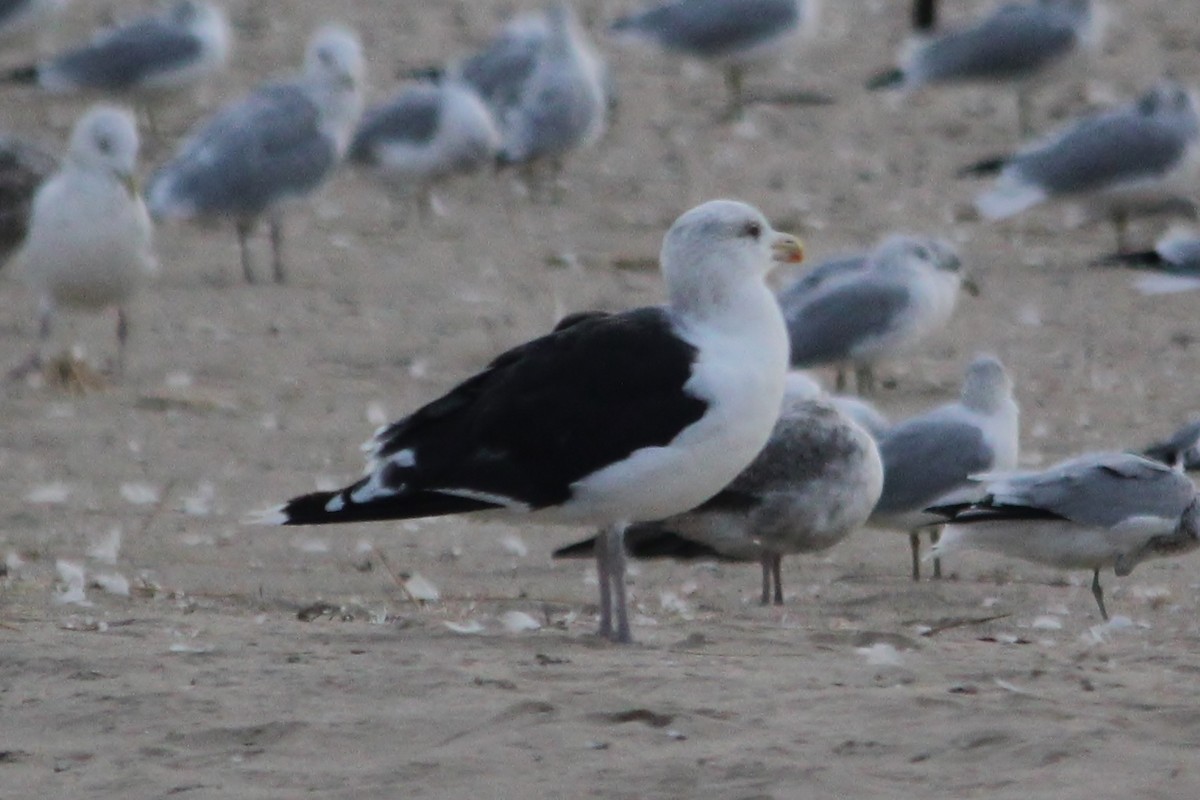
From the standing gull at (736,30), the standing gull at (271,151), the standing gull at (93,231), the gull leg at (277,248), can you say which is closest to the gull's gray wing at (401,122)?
the standing gull at (271,151)

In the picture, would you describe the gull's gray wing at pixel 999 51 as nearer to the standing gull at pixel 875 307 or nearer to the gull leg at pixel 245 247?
the gull leg at pixel 245 247

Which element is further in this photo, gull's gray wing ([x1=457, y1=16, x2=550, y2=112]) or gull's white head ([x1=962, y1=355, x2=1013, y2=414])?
gull's gray wing ([x1=457, y1=16, x2=550, y2=112])

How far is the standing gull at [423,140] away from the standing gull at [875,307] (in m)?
3.83

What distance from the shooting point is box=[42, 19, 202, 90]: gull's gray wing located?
15.2m

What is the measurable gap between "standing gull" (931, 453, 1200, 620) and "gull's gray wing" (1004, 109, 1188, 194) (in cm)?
643

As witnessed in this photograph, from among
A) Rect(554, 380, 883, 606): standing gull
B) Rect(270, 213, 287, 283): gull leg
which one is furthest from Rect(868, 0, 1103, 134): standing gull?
Rect(554, 380, 883, 606): standing gull

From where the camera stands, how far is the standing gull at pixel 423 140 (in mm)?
13281

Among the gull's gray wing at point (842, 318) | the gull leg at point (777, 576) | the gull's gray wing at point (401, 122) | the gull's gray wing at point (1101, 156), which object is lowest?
the gull leg at point (777, 576)

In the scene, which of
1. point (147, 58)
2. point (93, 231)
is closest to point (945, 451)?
point (93, 231)

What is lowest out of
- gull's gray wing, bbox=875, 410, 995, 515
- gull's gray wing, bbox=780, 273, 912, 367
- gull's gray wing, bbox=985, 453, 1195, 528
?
gull's gray wing, bbox=985, 453, 1195, 528

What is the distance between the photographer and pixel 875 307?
9.57 m

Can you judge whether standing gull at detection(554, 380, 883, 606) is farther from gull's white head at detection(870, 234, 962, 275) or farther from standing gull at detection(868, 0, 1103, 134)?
standing gull at detection(868, 0, 1103, 134)

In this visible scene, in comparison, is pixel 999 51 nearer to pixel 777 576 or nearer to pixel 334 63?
pixel 334 63

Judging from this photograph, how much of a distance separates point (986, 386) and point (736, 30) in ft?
29.5
